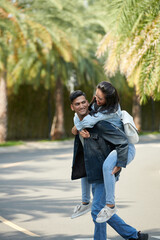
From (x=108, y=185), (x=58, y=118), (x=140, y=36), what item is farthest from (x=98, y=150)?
(x=58, y=118)

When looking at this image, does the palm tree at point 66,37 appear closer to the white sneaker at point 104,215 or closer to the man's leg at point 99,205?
the man's leg at point 99,205

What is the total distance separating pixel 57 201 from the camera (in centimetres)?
843

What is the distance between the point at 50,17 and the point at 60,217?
16.4 metres

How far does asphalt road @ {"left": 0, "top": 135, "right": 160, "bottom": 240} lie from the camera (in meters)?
6.28

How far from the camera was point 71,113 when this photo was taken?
29.5 meters

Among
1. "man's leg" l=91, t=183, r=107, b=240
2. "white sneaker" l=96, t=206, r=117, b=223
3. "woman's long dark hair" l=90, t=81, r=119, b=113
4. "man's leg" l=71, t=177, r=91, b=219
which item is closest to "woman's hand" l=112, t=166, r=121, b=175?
"man's leg" l=91, t=183, r=107, b=240

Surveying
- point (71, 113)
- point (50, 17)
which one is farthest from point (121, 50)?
point (71, 113)

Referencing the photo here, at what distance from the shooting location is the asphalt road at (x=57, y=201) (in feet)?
20.6

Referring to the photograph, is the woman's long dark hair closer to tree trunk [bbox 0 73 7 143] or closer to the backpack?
the backpack

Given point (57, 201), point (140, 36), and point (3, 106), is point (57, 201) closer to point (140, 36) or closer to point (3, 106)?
point (140, 36)

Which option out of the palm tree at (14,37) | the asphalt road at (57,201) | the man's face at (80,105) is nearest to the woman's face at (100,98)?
the man's face at (80,105)

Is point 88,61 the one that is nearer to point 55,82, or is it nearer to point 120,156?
point 55,82

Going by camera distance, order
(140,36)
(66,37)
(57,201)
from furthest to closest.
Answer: (66,37)
(140,36)
(57,201)

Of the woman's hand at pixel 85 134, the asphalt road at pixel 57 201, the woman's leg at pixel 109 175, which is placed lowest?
the asphalt road at pixel 57 201
